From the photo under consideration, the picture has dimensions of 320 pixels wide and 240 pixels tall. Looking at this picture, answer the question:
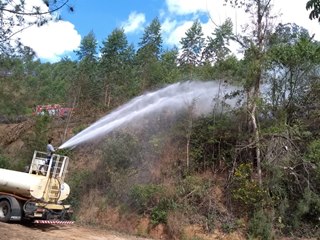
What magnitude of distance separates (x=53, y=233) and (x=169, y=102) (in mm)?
11128

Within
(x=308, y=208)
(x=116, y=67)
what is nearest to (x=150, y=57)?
(x=116, y=67)

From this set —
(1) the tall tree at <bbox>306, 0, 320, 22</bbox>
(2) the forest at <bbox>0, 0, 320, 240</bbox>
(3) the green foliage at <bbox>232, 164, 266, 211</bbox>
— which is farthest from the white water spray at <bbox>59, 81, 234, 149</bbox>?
(1) the tall tree at <bbox>306, 0, 320, 22</bbox>

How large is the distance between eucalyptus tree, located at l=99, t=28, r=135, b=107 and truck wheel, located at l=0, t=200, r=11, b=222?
17.6m

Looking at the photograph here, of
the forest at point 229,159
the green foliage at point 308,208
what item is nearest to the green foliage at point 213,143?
the forest at point 229,159

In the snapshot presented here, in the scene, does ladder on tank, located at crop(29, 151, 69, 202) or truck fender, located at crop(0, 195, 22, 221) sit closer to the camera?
truck fender, located at crop(0, 195, 22, 221)

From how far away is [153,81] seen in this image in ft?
104

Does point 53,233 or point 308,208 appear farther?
point 308,208

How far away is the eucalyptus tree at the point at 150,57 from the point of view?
32000mm

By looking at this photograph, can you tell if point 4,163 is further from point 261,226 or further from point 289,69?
point 289,69

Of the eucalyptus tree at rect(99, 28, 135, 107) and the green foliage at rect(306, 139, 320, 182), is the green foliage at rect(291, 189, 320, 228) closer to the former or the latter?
the green foliage at rect(306, 139, 320, 182)

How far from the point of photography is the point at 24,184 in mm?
14211

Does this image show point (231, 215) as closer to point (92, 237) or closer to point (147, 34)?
point (92, 237)

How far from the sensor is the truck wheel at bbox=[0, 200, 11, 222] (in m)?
14.3

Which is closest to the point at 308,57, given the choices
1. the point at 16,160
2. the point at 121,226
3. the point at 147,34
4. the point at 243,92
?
the point at 243,92
